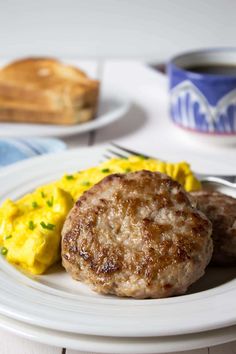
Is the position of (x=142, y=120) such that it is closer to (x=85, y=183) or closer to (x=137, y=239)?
(x=85, y=183)

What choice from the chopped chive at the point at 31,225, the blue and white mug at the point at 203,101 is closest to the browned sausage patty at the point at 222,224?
the chopped chive at the point at 31,225

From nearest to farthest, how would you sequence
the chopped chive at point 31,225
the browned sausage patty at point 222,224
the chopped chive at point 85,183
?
the browned sausage patty at point 222,224 → the chopped chive at point 31,225 → the chopped chive at point 85,183

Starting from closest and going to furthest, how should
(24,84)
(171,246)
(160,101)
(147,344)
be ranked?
(147,344) → (171,246) → (24,84) → (160,101)

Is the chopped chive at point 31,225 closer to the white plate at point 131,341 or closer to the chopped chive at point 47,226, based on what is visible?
the chopped chive at point 47,226

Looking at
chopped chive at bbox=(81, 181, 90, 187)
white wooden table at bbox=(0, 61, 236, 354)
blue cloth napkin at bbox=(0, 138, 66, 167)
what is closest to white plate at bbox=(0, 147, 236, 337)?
chopped chive at bbox=(81, 181, 90, 187)

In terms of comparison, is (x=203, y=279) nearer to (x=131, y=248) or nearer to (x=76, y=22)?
(x=131, y=248)

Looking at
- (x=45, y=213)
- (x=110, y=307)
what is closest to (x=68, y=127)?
(x=45, y=213)

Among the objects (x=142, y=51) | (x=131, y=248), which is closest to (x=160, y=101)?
(x=142, y=51)

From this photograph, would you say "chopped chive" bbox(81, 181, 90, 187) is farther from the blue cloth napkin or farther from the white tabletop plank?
the blue cloth napkin
